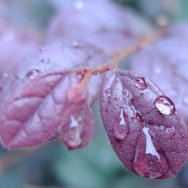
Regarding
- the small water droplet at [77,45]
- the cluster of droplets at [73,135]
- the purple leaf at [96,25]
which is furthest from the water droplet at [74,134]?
the purple leaf at [96,25]

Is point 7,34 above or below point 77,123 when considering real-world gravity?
below

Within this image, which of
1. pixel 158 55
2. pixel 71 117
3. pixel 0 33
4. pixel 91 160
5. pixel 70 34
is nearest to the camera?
pixel 71 117

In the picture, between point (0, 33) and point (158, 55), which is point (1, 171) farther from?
point (158, 55)

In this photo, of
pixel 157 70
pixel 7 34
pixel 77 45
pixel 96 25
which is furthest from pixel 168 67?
pixel 7 34

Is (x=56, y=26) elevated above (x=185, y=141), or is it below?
below

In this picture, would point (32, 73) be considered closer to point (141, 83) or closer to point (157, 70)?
point (141, 83)

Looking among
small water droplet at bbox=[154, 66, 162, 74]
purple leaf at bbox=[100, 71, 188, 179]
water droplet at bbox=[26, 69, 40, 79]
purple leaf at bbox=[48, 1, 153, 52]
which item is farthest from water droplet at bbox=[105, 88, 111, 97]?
purple leaf at bbox=[48, 1, 153, 52]

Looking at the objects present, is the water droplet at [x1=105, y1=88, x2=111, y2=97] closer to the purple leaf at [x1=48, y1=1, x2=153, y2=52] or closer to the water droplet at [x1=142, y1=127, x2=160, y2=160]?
the water droplet at [x1=142, y1=127, x2=160, y2=160]

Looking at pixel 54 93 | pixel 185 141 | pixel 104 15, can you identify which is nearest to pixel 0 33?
pixel 104 15
